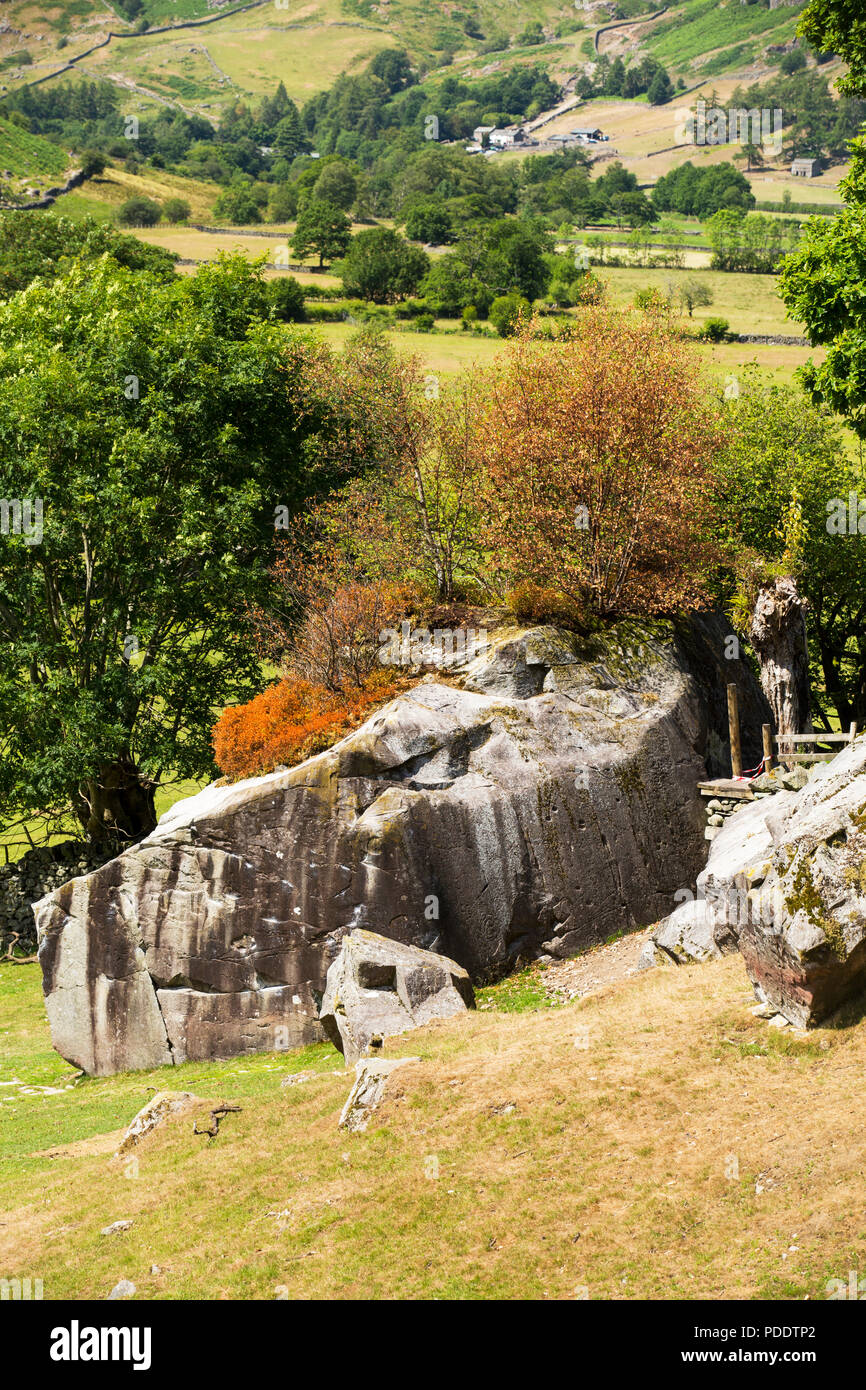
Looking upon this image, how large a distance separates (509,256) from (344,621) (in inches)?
4351

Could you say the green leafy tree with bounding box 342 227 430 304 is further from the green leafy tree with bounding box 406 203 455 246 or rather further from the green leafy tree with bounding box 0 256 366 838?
the green leafy tree with bounding box 0 256 366 838

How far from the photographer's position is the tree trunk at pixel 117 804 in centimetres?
3484

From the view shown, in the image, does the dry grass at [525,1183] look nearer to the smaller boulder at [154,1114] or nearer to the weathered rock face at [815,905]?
the smaller boulder at [154,1114]

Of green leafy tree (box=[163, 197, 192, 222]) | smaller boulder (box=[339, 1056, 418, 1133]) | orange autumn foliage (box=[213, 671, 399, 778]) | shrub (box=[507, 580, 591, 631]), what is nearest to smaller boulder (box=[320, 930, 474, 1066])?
smaller boulder (box=[339, 1056, 418, 1133])

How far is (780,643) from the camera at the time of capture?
28359 mm

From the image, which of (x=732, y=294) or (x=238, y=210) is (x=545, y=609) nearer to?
(x=732, y=294)

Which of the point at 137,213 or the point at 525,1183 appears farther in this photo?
the point at 137,213

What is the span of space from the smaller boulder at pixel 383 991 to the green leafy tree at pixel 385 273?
111m

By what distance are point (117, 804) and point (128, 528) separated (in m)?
8.38

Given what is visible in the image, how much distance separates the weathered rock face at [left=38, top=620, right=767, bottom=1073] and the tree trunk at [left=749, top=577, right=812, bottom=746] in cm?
337

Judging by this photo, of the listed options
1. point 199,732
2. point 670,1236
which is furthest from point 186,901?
point 670,1236

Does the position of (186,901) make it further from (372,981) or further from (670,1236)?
(670,1236)

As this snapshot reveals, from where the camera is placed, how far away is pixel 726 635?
33.5 metres

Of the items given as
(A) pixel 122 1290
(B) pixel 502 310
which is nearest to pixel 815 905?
(A) pixel 122 1290
